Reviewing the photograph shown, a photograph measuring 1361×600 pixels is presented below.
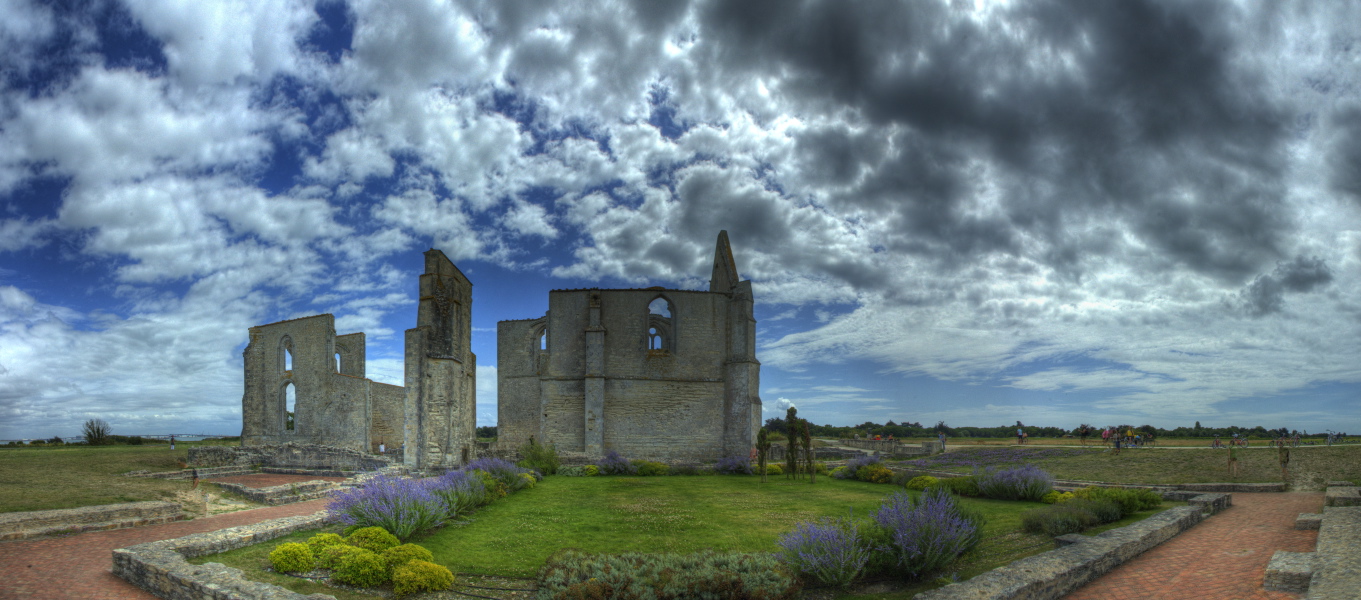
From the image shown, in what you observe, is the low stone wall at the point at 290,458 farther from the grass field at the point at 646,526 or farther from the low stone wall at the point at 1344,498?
the low stone wall at the point at 1344,498

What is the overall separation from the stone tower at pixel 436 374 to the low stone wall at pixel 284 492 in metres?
4.05

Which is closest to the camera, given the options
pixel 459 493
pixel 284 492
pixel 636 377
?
pixel 459 493

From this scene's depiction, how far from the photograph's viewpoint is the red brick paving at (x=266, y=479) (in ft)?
60.5

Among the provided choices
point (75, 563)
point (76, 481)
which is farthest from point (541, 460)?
point (75, 563)

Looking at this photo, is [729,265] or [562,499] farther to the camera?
[729,265]

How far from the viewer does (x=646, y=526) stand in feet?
37.2

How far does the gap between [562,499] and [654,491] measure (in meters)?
2.84

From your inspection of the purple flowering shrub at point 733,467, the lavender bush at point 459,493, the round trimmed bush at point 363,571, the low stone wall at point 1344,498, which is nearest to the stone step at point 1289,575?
the low stone wall at point 1344,498

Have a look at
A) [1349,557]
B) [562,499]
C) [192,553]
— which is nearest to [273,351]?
[562,499]

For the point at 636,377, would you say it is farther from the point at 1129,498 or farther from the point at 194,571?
the point at 194,571

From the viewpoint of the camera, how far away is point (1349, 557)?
6.54m

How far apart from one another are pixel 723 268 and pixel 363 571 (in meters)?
24.5

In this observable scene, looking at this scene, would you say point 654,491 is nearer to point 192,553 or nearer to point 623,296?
point 192,553

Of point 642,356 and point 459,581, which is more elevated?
point 642,356
